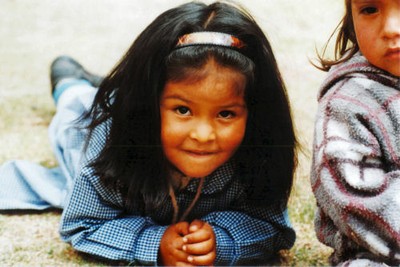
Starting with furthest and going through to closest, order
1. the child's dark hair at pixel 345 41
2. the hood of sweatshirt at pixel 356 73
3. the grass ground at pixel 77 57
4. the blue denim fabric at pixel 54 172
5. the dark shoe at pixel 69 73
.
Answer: the dark shoe at pixel 69 73
the blue denim fabric at pixel 54 172
the grass ground at pixel 77 57
the child's dark hair at pixel 345 41
the hood of sweatshirt at pixel 356 73

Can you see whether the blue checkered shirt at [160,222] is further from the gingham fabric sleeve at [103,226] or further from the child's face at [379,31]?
the child's face at [379,31]

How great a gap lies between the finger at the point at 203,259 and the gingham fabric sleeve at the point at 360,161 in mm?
301

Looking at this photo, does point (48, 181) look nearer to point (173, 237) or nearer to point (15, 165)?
point (15, 165)

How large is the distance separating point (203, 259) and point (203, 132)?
31 cm

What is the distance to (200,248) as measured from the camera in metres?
1.57

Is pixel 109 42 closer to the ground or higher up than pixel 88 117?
closer to the ground

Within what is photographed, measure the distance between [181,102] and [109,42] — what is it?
2407mm

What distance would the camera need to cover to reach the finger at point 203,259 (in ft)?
5.13

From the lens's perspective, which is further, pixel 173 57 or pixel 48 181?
pixel 48 181

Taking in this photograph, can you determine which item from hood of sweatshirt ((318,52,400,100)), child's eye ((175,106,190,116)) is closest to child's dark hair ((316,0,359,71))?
hood of sweatshirt ((318,52,400,100))

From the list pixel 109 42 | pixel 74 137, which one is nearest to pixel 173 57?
pixel 74 137

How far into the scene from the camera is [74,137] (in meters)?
2.23

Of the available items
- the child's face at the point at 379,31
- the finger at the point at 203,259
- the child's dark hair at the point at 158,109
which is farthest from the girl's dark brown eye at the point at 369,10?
the finger at the point at 203,259

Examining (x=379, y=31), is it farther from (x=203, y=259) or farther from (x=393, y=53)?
(x=203, y=259)
